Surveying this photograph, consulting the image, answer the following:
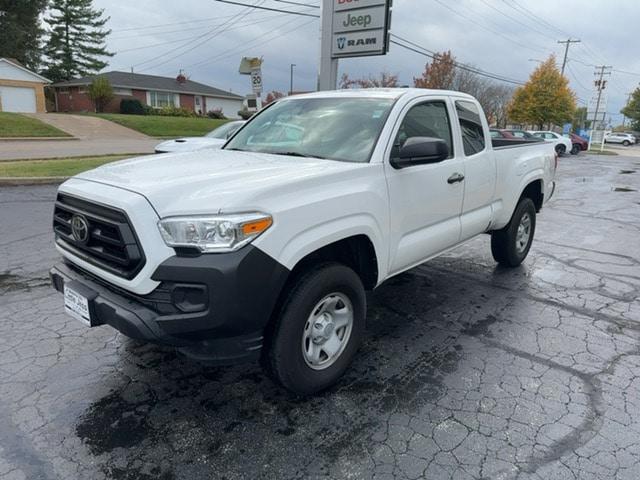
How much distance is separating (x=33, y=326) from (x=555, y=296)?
490 centimetres

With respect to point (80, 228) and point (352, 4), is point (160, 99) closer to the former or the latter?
point (352, 4)

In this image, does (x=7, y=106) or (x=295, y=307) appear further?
(x=7, y=106)

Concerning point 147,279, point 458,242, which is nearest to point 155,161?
point 147,279

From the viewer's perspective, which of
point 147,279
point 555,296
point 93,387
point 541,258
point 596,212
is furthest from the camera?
point 596,212

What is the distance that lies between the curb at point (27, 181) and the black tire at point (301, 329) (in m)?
9.81

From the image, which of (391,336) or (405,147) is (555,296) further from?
(405,147)

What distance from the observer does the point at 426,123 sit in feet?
13.2

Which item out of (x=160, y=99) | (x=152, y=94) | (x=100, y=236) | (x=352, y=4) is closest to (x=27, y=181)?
(x=352, y=4)

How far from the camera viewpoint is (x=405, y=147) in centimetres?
332

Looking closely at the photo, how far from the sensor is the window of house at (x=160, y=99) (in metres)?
51.5

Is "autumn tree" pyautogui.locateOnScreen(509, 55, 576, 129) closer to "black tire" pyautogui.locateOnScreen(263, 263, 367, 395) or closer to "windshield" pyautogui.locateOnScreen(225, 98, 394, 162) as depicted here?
"windshield" pyautogui.locateOnScreen(225, 98, 394, 162)

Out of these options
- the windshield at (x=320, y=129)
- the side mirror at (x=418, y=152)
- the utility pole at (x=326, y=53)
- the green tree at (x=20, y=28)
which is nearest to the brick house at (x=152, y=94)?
the green tree at (x=20, y=28)

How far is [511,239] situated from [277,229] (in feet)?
12.6

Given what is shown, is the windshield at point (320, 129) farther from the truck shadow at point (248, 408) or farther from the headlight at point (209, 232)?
the truck shadow at point (248, 408)
